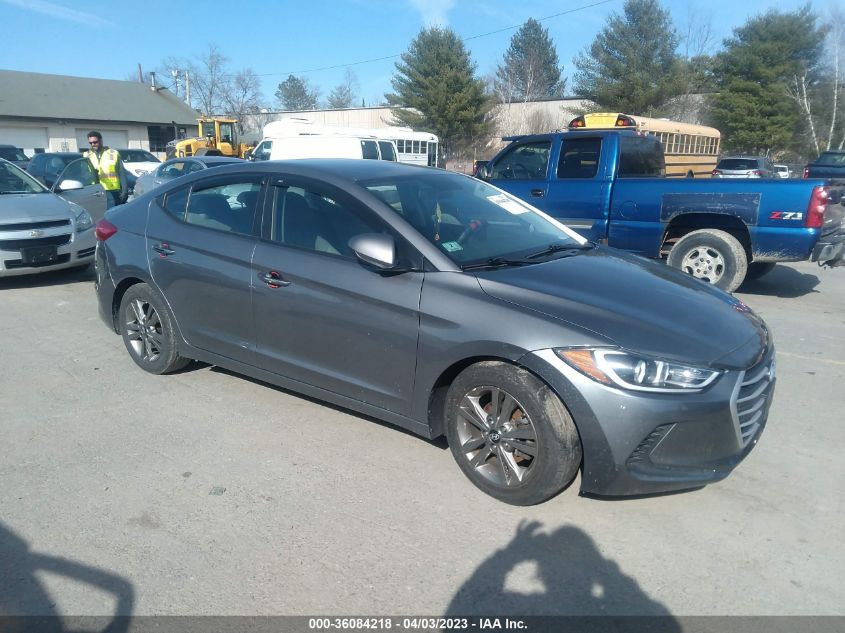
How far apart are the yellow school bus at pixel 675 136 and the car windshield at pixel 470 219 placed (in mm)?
8747

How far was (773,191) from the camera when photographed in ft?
23.2

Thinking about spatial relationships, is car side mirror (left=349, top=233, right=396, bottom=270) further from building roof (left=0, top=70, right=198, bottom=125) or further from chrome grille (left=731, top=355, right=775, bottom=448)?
building roof (left=0, top=70, right=198, bottom=125)

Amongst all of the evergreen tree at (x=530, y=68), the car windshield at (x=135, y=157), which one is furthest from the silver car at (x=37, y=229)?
the evergreen tree at (x=530, y=68)

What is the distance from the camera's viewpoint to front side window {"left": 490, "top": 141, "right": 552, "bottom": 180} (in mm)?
8844

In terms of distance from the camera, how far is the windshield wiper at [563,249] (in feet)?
12.9

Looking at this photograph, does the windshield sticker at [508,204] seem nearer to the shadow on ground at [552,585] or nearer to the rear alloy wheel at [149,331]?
the shadow on ground at [552,585]

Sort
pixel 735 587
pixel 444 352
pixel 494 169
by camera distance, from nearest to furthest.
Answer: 1. pixel 735 587
2. pixel 444 352
3. pixel 494 169

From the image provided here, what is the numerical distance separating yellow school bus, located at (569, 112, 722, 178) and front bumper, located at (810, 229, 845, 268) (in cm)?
499

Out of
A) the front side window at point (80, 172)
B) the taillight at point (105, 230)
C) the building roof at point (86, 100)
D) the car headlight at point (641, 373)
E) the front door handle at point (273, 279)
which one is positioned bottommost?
the car headlight at point (641, 373)

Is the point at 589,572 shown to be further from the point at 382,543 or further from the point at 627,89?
the point at 627,89

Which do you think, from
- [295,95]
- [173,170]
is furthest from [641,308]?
[295,95]

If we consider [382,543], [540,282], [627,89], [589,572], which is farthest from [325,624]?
[627,89]

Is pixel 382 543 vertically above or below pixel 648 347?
below

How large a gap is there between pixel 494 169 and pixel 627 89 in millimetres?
35381
